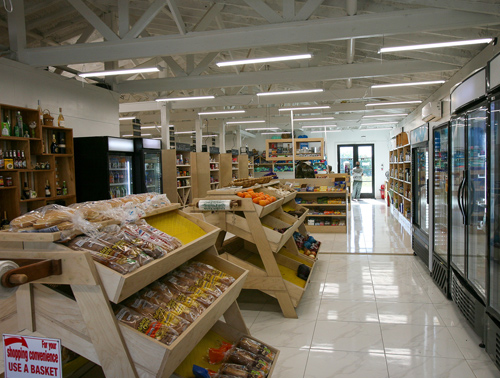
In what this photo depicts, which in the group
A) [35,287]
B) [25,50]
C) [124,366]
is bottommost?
[124,366]

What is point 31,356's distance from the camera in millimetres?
1438

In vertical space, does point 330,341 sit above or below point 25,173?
below

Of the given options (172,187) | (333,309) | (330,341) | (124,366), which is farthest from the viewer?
(172,187)

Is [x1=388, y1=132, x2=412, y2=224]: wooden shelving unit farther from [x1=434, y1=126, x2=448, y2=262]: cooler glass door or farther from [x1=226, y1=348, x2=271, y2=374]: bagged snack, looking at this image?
[x1=226, y1=348, x2=271, y2=374]: bagged snack

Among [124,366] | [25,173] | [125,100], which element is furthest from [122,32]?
[125,100]

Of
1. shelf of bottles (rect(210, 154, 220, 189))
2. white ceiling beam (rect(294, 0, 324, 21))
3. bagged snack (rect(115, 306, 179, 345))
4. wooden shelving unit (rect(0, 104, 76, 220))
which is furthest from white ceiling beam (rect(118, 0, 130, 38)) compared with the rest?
shelf of bottles (rect(210, 154, 220, 189))

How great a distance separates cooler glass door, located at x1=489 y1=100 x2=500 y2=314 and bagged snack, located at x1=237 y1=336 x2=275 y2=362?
184 cm

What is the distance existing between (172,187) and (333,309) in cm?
721

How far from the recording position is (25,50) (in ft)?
20.5

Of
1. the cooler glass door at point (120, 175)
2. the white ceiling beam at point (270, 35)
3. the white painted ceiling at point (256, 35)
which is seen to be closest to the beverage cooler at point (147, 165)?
the cooler glass door at point (120, 175)

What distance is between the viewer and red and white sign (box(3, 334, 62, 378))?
1417mm

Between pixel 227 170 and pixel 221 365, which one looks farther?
pixel 227 170

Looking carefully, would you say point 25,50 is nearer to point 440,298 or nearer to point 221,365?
point 221,365

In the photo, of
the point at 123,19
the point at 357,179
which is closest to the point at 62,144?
the point at 123,19
